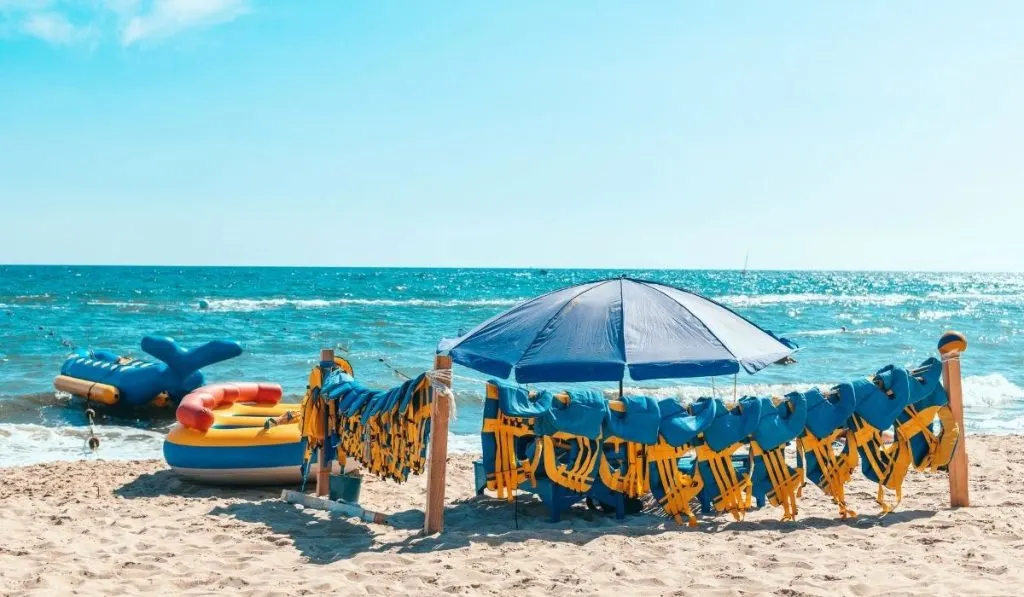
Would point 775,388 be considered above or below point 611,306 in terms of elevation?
below

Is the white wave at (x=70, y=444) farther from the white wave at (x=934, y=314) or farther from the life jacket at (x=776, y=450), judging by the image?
the white wave at (x=934, y=314)

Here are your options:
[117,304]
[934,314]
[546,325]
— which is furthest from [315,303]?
[546,325]

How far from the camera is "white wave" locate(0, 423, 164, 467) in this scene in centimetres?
947

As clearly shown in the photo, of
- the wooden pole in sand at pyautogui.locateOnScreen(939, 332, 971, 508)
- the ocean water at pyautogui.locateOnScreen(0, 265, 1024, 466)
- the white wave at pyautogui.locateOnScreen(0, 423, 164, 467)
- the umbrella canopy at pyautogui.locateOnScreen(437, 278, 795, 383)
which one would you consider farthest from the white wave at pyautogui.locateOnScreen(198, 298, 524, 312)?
the wooden pole in sand at pyautogui.locateOnScreen(939, 332, 971, 508)

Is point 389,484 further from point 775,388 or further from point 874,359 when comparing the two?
point 874,359

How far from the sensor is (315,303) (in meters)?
42.7

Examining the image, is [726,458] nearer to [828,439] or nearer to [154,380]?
[828,439]

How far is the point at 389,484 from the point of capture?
7547 mm

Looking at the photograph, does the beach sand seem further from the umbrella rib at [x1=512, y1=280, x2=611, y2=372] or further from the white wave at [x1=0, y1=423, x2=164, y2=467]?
the white wave at [x1=0, y1=423, x2=164, y2=467]

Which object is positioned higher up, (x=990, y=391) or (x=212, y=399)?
(x=212, y=399)

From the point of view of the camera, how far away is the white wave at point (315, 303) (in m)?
39.4

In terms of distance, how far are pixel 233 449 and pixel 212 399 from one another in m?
0.93

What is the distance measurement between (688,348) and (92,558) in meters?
3.98

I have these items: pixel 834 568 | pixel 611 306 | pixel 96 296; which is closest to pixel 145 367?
pixel 611 306
